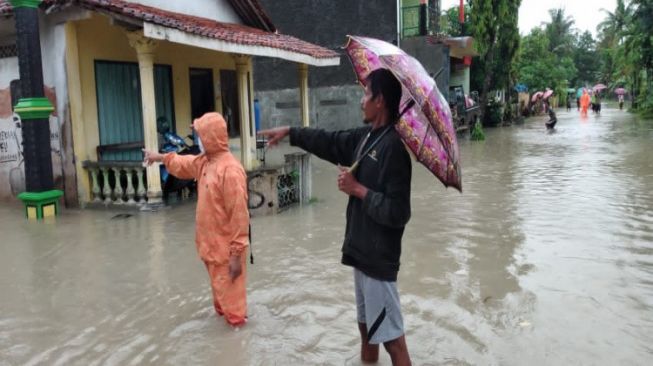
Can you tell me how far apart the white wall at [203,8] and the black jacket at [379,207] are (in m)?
7.53

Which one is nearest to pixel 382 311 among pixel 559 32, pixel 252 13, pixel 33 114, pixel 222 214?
pixel 222 214

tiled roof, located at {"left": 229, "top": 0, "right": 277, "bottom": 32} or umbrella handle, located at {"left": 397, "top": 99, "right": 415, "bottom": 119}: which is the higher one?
tiled roof, located at {"left": 229, "top": 0, "right": 277, "bottom": 32}

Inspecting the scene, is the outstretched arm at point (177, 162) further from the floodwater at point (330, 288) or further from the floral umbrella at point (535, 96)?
the floral umbrella at point (535, 96)

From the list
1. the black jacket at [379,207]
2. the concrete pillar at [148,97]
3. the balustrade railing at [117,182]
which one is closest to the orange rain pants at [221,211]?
the black jacket at [379,207]

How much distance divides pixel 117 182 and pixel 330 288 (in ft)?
16.6

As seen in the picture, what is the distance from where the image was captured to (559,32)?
63.7 meters

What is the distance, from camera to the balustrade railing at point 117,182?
882 cm

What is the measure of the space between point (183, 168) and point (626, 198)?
7304 millimetres

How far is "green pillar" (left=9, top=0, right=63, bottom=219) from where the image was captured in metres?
7.96

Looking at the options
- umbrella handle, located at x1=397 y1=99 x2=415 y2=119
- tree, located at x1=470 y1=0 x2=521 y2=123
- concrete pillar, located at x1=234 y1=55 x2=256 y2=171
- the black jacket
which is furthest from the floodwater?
tree, located at x1=470 y1=0 x2=521 y2=123

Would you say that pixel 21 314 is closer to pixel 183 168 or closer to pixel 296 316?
pixel 183 168

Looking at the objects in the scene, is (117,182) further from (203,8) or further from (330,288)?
(330,288)

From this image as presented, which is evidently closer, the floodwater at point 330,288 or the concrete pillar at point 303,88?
the floodwater at point 330,288

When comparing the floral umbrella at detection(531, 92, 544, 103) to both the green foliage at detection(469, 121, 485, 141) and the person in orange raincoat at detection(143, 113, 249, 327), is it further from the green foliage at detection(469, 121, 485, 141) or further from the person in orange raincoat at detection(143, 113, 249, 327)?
the person in orange raincoat at detection(143, 113, 249, 327)
